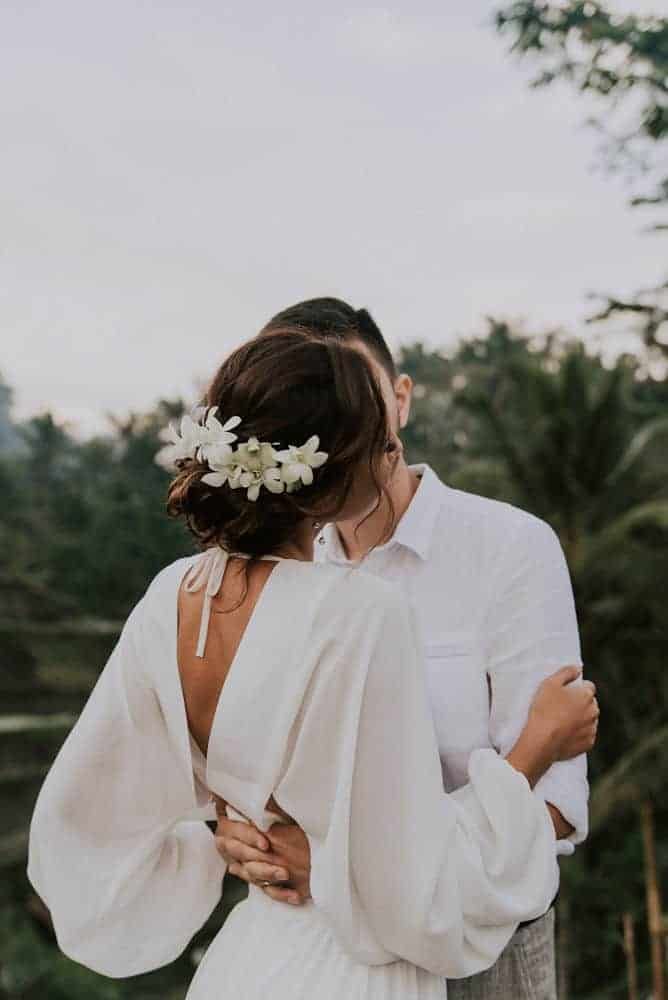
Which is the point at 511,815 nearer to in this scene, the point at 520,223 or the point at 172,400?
the point at 520,223

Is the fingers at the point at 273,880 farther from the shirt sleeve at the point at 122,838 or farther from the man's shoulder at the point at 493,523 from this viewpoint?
the man's shoulder at the point at 493,523

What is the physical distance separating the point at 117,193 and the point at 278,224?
286cm

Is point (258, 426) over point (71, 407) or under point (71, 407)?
over

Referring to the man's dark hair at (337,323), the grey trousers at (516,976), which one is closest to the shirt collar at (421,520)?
the man's dark hair at (337,323)

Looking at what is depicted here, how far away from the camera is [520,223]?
435 inches

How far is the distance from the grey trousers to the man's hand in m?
0.38

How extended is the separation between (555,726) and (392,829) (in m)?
0.36

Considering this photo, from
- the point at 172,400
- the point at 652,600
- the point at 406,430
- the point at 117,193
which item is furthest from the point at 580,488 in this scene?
the point at 172,400

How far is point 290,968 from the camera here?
174 cm

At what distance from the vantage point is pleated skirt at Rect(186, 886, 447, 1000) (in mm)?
1697

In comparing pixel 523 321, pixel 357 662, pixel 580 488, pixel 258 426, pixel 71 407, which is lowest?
pixel 71 407

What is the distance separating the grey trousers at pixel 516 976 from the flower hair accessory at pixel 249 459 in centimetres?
89

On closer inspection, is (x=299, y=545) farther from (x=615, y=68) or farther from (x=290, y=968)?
(x=615, y=68)

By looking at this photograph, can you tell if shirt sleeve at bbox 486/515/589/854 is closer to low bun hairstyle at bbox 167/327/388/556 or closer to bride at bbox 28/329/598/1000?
bride at bbox 28/329/598/1000
